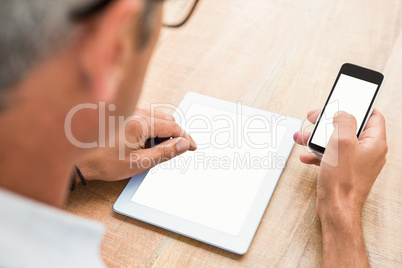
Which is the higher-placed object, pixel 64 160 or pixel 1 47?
pixel 1 47

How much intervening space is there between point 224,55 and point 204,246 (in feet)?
1.50

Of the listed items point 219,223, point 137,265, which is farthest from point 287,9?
point 137,265

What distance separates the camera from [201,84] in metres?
1.01

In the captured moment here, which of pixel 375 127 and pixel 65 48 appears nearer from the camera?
pixel 65 48

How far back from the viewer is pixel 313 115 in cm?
90

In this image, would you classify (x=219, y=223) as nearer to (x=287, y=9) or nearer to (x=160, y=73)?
(x=160, y=73)

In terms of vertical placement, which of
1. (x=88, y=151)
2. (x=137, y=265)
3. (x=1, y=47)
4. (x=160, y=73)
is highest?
(x=1, y=47)

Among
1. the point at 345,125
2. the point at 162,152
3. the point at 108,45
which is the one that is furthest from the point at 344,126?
the point at 108,45

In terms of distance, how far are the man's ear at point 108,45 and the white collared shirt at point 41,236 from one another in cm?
13

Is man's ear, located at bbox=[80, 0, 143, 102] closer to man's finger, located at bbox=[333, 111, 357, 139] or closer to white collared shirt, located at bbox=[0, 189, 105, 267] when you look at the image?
white collared shirt, located at bbox=[0, 189, 105, 267]

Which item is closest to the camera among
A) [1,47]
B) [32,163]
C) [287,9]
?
[1,47]

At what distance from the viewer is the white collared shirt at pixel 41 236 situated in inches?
17.9

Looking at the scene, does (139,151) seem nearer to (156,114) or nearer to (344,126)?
(156,114)

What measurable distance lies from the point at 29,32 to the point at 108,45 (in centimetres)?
6
